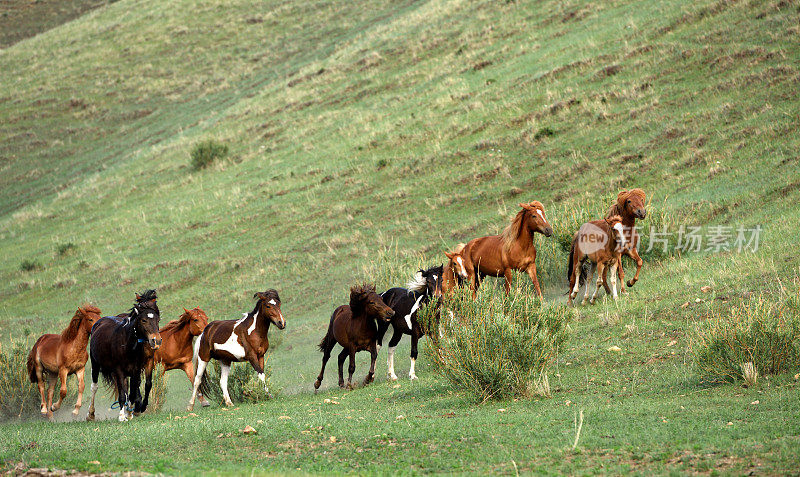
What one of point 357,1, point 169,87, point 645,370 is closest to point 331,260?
point 645,370

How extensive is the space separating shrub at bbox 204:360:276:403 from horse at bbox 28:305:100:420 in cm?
231

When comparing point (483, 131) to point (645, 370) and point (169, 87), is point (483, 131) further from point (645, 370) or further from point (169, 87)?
point (169, 87)

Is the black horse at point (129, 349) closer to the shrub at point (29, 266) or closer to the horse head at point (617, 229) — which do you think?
the horse head at point (617, 229)

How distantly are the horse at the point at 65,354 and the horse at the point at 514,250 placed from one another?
7433mm

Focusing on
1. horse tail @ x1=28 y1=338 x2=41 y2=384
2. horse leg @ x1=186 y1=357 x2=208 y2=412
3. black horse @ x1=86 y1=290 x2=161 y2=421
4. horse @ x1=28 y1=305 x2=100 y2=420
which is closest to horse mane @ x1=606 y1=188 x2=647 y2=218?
horse leg @ x1=186 y1=357 x2=208 y2=412

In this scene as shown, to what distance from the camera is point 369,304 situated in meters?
14.5

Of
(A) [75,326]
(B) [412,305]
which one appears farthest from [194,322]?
(B) [412,305]

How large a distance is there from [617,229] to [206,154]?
2933cm

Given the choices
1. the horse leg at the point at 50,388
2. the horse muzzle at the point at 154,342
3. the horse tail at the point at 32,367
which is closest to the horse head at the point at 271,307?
the horse muzzle at the point at 154,342

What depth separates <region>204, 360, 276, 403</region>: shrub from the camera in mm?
14234

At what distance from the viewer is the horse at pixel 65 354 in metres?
14.8

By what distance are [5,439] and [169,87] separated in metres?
56.4

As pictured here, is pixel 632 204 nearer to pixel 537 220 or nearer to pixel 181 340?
pixel 537 220

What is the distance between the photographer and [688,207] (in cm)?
2123
